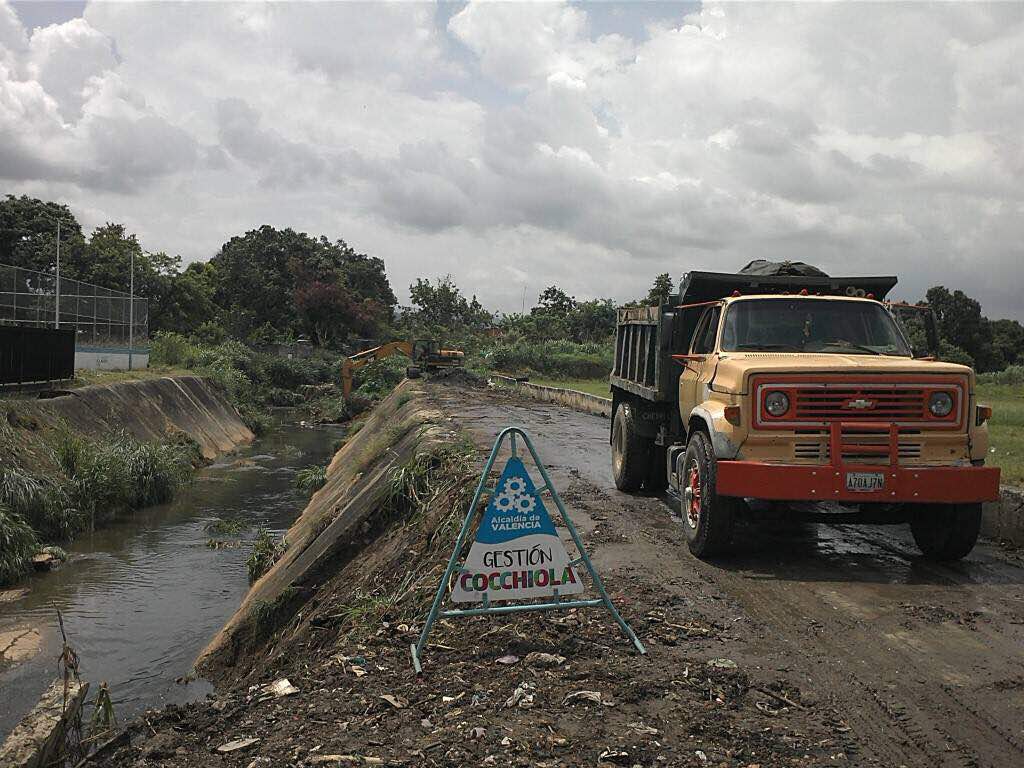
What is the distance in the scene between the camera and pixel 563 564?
18.3 feet

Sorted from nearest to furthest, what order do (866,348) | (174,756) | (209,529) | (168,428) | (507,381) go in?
(174,756)
(866,348)
(209,529)
(168,428)
(507,381)

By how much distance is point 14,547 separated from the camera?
13406mm

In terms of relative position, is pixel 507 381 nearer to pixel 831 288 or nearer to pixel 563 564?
pixel 831 288

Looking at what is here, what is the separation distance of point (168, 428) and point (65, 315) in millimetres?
6271

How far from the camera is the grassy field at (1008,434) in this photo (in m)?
10.1

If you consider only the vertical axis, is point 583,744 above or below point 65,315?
below

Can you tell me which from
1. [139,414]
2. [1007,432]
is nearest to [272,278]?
[139,414]

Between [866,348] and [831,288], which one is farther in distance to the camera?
[831,288]

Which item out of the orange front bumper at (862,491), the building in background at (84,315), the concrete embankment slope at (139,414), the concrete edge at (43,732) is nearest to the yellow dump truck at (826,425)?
the orange front bumper at (862,491)

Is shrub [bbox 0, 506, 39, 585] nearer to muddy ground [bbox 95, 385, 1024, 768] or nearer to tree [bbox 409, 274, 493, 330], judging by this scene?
muddy ground [bbox 95, 385, 1024, 768]

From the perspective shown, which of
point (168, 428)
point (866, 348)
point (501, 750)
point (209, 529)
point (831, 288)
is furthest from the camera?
point (168, 428)

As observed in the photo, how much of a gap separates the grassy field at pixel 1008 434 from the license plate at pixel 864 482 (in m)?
3.33

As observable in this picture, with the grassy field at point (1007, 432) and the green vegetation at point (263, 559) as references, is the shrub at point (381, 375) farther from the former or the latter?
the green vegetation at point (263, 559)

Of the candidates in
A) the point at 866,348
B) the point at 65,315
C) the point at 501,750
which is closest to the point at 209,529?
the point at 866,348
